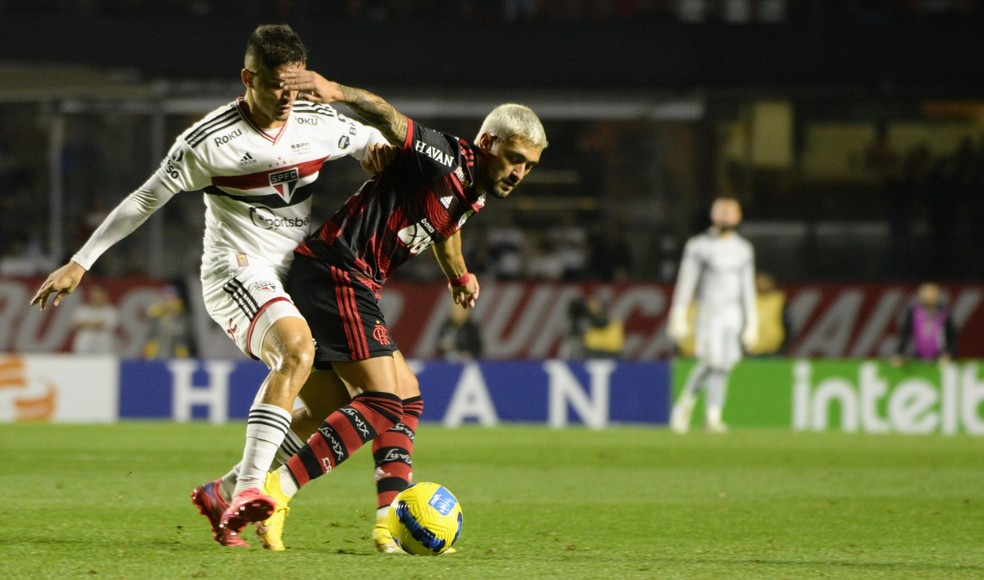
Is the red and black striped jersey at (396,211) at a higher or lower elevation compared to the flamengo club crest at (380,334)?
higher

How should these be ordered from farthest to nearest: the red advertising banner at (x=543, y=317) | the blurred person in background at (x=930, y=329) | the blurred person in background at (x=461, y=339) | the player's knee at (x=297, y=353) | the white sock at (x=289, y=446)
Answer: the red advertising banner at (x=543, y=317) → the blurred person in background at (x=461, y=339) → the blurred person in background at (x=930, y=329) → the white sock at (x=289, y=446) → the player's knee at (x=297, y=353)

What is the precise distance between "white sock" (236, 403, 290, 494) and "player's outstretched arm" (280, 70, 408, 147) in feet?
3.63

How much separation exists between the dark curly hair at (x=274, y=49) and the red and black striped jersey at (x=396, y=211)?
61 centimetres

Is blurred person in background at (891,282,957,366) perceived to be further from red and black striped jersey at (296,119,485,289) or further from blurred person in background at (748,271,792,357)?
red and black striped jersey at (296,119,485,289)

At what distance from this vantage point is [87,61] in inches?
902

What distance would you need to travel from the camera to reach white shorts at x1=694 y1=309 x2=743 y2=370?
1403cm

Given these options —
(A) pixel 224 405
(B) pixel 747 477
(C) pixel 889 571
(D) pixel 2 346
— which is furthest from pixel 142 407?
(C) pixel 889 571

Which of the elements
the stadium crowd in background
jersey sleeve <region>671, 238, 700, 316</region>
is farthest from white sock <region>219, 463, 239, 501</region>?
the stadium crowd in background

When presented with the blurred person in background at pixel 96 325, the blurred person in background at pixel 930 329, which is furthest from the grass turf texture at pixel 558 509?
the blurred person in background at pixel 96 325

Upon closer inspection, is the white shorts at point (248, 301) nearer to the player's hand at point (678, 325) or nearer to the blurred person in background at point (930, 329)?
the player's hand at point (678, 325)

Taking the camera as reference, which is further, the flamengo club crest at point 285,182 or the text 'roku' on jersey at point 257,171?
the flamengo club crest at point 285,182

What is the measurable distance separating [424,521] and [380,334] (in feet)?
2.48

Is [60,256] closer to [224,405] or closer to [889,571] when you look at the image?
[224,405]

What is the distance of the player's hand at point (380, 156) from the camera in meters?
5.78
